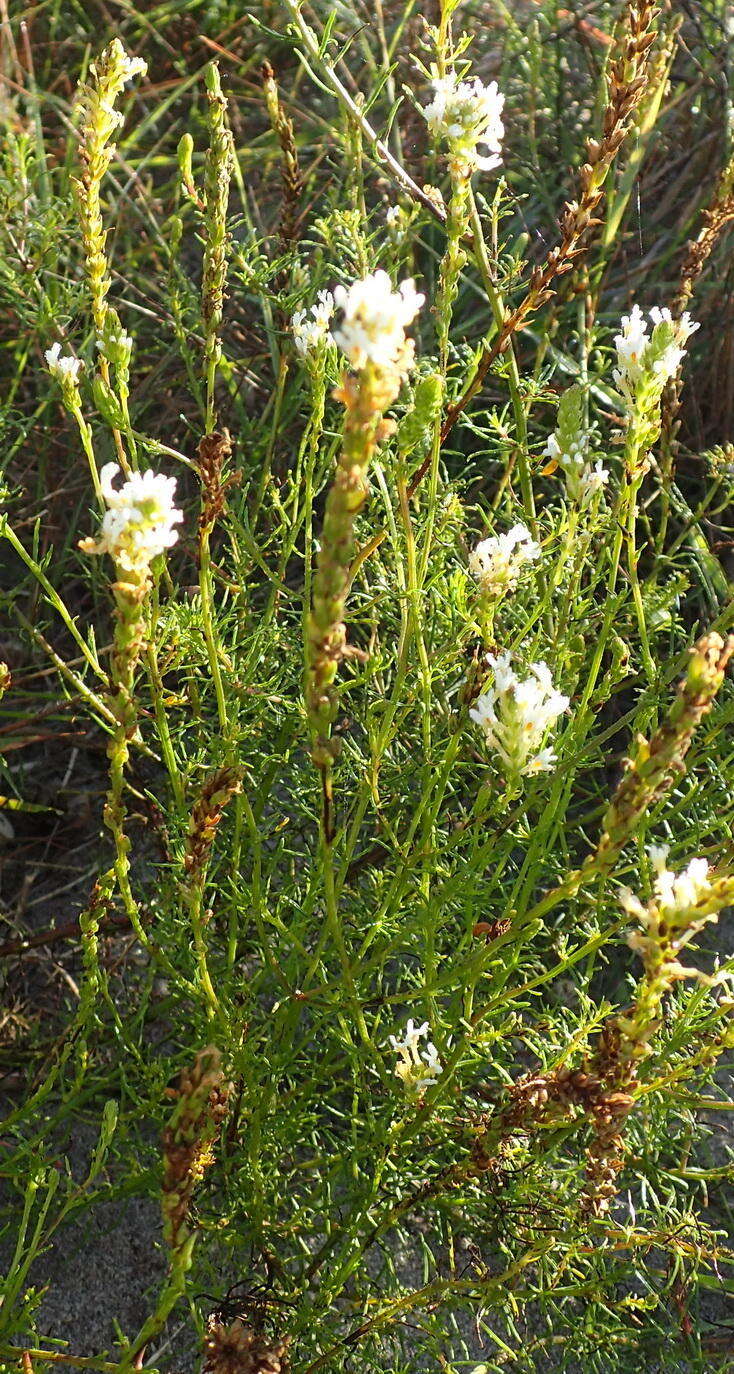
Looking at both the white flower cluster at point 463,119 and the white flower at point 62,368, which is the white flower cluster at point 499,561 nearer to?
the white flower cluster at point 463,119

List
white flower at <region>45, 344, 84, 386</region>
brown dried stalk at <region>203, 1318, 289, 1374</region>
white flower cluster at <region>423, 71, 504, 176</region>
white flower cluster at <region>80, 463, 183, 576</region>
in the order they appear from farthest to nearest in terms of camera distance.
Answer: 1. white flower at <region>45, 344, 84, 386</region>
2. white flower cluster at <region>423, 71, 504, 176</region>
3. brown dried stalk at <region>203, 1318, 289, 1374</region>
4. white flower cluster at <region>80, 463, 183, 576</region>

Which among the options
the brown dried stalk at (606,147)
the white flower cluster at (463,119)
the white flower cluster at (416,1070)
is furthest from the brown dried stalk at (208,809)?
the white flower cluster at (463,119)

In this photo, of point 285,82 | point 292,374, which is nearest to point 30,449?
point 292,374

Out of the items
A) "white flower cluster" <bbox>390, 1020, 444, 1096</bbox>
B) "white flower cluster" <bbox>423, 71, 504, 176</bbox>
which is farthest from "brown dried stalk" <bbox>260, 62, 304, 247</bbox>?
"white flower cluster" <bbox>390, 1020, 444, 1096</bbox>

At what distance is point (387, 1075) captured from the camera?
164 cm

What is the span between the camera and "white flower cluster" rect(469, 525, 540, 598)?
1.48m

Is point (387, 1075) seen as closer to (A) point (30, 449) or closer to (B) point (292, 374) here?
Result: (B) point (292, 374)

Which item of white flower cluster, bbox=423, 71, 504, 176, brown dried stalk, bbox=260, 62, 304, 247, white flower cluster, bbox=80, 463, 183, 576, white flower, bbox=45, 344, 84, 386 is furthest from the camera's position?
brown dried stalk, bbox=260, 62, 304, 247

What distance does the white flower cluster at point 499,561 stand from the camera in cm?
148

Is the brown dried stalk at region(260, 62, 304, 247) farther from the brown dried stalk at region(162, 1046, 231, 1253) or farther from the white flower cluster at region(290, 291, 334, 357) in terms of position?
the brown dried stalk at region(162, 1046, 231, 1253)

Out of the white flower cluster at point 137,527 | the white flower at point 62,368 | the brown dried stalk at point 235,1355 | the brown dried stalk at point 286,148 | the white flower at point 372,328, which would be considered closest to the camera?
the white flower at point 372,328

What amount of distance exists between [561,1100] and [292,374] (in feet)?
5.49

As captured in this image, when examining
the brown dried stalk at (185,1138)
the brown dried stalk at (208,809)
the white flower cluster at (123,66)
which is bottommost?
the brown dried stalk at (185,1138)

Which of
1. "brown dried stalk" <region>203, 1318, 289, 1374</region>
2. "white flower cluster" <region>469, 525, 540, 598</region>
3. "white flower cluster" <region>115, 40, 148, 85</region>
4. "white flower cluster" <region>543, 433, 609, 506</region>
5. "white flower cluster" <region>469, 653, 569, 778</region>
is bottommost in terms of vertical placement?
"brown dried stalk" <region>203, 1318, 289, 1374</region>
